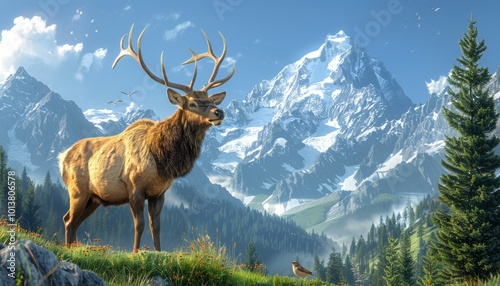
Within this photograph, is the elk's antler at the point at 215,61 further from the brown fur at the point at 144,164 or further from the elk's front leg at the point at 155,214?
the elk's front leg at the point at 155,214

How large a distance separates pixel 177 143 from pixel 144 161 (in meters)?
0.83

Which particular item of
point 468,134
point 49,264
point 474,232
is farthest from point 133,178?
point 468,134

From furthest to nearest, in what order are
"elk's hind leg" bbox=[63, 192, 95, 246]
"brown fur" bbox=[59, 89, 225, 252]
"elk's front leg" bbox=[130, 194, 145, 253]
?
"elk's hind leg" bbox=[63, 192, 95, 246], "brown fur" bbox=[59, 89, 225, 252], "elk's front leg" bbox=[130, 194, 145, 253]

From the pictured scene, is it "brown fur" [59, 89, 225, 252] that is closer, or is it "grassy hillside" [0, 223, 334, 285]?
"grassy hillside" [0, 223, 334, 285]

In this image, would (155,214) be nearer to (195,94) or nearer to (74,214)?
(74,214)

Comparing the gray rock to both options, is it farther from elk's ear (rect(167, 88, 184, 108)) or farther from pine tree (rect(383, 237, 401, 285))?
pine tree (rect(383, 237, 401, 285))

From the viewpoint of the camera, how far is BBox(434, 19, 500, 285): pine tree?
28891 mm

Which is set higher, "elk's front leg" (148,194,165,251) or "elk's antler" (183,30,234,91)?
"elk's antler" (183,30,234,91)

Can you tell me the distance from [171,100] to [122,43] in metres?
2.99

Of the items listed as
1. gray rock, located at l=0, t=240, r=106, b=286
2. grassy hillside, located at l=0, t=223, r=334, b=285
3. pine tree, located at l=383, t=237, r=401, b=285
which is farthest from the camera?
pine tree, located at l=383, t=237, r=401, b=285

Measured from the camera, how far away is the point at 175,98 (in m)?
11.0

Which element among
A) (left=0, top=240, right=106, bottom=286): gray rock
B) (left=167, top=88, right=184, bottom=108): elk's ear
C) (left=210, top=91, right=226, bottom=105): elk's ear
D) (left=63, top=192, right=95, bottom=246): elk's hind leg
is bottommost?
(left=0, top=240, right=106, bottom=286): gray rock

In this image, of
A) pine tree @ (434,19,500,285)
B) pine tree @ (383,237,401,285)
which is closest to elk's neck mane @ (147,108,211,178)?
pine tree @ (434,19,500,285)

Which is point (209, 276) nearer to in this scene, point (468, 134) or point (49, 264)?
point (49, 264)
